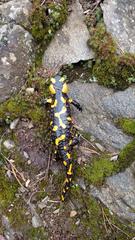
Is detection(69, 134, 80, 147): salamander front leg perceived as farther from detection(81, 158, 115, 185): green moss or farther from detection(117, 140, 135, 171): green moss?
detection(117, 140, 135, 171): green moss

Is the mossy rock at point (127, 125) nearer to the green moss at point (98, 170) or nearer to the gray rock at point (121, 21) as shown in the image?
the green moss at point (98, 170)

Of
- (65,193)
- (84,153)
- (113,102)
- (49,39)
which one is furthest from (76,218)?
(49,39)

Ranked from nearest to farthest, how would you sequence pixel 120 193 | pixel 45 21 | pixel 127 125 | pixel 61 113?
pixel 120 193
pixel 127 125
pixel 61 113
pixel 45 21

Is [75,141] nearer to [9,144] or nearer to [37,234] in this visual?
[9,144]

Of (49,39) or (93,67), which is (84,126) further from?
(49,39)

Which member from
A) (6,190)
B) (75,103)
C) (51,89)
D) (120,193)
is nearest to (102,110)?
(75,103)

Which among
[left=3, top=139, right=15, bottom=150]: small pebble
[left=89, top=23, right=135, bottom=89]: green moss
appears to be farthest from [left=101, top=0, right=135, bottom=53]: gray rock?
[left=3, top=139, right=15, bottom=150]: small pebble
